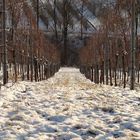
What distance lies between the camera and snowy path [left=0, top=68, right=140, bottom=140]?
8.80 meters

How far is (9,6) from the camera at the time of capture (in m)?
23.2

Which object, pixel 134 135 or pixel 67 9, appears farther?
pixel 67 9

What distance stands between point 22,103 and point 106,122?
305 centimetres

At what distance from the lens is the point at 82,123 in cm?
973

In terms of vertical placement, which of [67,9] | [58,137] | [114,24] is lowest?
[58,137]

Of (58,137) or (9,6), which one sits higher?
(9,6)

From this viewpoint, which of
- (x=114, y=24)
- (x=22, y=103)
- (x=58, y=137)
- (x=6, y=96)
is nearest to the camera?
(x=58, y=137)

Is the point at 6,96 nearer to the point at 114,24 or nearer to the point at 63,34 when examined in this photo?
the point at 114,24

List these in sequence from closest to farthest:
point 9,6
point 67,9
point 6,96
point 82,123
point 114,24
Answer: point 82,123
point 6,96
point 9,6
point 114,24
point 67,9

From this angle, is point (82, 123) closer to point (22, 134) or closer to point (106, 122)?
Result: point (106, 122)

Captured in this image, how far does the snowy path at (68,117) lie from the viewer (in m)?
8.80

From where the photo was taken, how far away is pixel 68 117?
10367 mm

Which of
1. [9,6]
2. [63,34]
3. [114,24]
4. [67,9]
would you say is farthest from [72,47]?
[9,6]

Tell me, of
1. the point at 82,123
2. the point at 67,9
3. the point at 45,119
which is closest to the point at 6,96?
the point at 45,119
